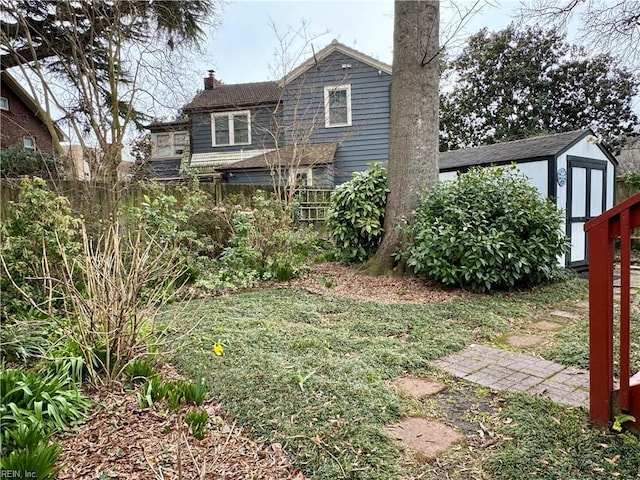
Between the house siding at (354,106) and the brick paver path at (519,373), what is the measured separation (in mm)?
9864

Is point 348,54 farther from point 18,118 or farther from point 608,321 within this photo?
point 608,321

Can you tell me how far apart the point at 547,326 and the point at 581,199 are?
Answer: 15.0 feet

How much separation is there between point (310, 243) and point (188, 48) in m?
5.02

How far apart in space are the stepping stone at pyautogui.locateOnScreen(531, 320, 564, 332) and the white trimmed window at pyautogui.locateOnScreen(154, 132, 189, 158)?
46.1 ft

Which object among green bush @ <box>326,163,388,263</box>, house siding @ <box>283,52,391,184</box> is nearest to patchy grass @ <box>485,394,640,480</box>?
green bush @ <box>326,163,388,263</box>

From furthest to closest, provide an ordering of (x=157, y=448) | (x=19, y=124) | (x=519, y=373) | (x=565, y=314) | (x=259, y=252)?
(x=19, y=124) → (x=259, y=252) → (x=565, y=314) → (x=519, y=373) → (x=157, y=448)

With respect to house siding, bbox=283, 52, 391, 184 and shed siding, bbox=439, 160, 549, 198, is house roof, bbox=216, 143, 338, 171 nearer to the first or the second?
house siding, bbox=283, 52, 391, 184

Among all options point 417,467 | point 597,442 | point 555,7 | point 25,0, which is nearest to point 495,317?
point 597,442

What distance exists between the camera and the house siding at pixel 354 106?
40.9ft

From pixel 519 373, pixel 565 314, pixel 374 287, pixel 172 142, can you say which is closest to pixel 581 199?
pixel 565 314

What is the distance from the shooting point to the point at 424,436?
1998 millimetres

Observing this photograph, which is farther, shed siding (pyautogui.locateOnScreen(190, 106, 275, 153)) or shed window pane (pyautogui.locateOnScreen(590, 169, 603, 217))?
shed siding (pyautogui.locateOnScreen(190, 106, 275, 153))

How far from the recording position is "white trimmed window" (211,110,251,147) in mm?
14234

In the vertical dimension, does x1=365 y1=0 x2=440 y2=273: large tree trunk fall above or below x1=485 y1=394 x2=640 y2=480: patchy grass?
above
